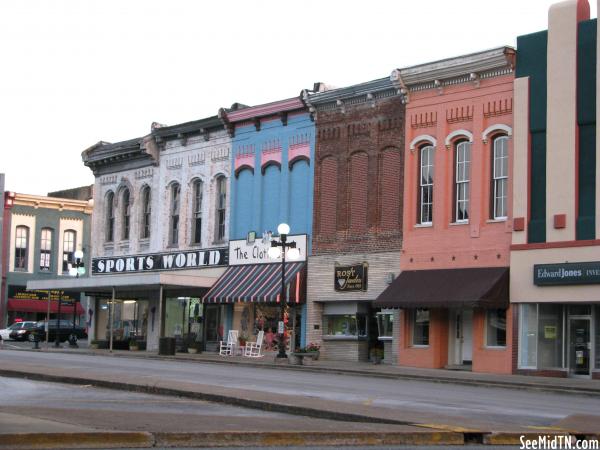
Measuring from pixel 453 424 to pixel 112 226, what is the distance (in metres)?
38.8

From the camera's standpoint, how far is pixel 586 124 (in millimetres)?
30578

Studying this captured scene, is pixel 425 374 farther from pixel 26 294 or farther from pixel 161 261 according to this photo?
pixel 26 294

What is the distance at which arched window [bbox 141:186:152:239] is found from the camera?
1902 inches

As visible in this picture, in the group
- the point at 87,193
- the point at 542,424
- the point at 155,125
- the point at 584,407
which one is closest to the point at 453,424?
the point at 542,424

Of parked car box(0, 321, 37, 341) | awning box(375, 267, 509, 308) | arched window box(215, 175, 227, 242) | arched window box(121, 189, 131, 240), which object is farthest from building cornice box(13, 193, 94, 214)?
awning box(375, 267, 509, 308)

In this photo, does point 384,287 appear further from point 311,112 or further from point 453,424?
point 453,424

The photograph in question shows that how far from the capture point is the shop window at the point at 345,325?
37844 millimetres

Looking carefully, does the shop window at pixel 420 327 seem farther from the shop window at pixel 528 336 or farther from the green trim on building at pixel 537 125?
the green trim on building at pixel 537 125

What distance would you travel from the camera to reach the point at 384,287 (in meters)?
36.2

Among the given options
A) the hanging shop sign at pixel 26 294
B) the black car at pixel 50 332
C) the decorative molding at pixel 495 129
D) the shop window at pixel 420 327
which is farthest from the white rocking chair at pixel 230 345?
the hanging shop sign at pixel 26 294

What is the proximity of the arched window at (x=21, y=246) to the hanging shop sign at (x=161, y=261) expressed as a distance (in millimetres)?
18006

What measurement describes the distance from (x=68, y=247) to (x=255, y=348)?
33980 mm

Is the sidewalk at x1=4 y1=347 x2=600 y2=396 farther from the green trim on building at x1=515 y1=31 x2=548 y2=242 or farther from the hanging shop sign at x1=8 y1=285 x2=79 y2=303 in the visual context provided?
the hanging shop sign at x1=8 y1=285 x2=79 y2=303

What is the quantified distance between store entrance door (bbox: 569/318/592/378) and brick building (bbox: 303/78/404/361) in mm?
7379
